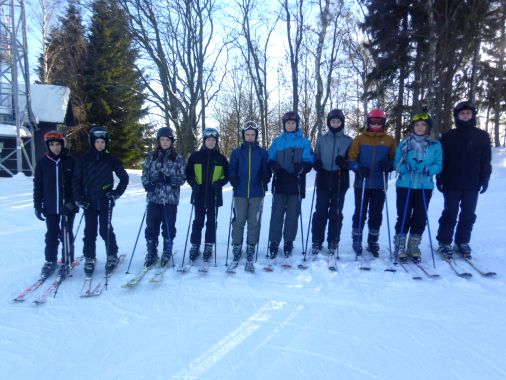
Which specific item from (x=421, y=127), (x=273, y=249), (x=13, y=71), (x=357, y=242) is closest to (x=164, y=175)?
(x=273, y=249)

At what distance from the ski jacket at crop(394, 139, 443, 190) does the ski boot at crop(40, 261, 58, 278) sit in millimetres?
4552

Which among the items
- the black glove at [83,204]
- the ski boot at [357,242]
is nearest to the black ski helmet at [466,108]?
the ski boot at [357,242]

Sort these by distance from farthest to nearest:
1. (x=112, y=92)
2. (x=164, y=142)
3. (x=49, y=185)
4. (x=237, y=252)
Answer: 1. (x=112, y=92)
2. (x=237, y=252)
3. (x=164, y=142)
4. (x=49, y=185)

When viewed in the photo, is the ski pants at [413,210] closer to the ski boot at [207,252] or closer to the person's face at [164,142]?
the ski boot at [207,252]

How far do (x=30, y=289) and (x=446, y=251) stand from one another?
503 centimetres

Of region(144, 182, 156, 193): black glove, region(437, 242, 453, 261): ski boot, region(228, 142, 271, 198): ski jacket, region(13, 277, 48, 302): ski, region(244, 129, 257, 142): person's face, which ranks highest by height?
region(244, 129, 257, 142): person's face

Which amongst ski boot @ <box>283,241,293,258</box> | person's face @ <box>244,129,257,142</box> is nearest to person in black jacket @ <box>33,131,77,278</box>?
person's face @ <box>244,129,257,142</box>

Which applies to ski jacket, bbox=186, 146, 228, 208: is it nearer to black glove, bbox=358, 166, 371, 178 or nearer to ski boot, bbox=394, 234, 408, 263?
black glove, bbox=358, 166, 371, 178

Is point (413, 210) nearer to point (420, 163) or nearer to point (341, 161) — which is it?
point (420, 163)

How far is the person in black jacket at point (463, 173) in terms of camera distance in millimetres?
4367

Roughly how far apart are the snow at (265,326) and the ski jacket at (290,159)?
107 cm

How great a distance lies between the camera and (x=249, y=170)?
4.54 metres

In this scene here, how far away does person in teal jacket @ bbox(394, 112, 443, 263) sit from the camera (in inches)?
172

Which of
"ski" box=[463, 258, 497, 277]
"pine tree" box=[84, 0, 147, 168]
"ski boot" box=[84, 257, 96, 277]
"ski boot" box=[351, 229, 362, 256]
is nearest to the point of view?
"ski" box=[463, 258, 497, 277]
